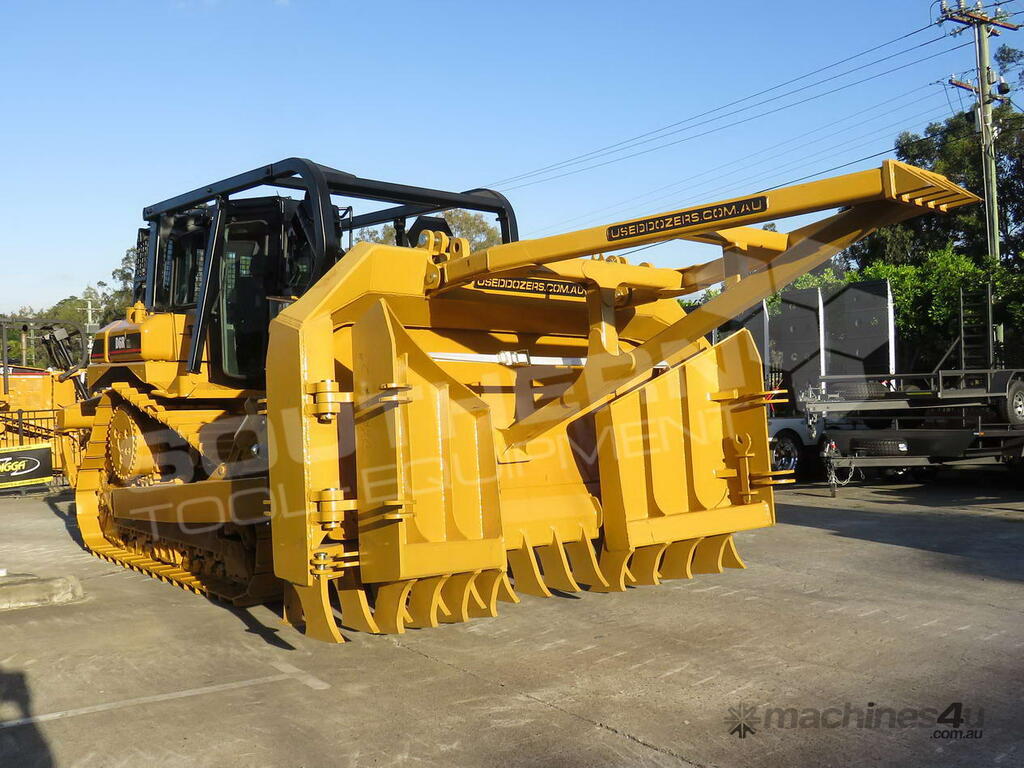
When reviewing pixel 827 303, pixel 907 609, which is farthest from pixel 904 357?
pixel 907 609

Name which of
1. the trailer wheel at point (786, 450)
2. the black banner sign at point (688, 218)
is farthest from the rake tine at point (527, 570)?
the trailer wheel at point (786, 450)

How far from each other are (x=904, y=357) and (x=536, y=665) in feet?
57.0

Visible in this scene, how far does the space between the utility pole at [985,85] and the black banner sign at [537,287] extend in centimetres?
1797

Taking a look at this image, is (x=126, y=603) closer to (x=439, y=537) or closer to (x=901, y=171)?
(x=439, y=537)

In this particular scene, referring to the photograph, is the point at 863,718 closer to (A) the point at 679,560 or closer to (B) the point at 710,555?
(A) the point at 679,560

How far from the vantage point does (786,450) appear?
582 inches

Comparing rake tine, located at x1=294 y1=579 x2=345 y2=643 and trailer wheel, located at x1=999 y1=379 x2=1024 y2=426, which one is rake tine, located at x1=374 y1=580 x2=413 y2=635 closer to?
rake tine, located at x1=294 y1=579 x2=345 y2=643

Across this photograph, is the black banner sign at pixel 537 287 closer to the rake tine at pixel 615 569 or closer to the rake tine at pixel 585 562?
the rake tine at pixel 585 562

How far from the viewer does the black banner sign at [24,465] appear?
1484 centimetres

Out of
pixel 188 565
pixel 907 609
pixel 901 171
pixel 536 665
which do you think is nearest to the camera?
pixel 901 171

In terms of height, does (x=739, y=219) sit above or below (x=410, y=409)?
above

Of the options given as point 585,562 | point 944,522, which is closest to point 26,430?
point 585,562

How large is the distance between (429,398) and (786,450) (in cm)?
1094

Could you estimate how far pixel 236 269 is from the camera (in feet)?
22.1
